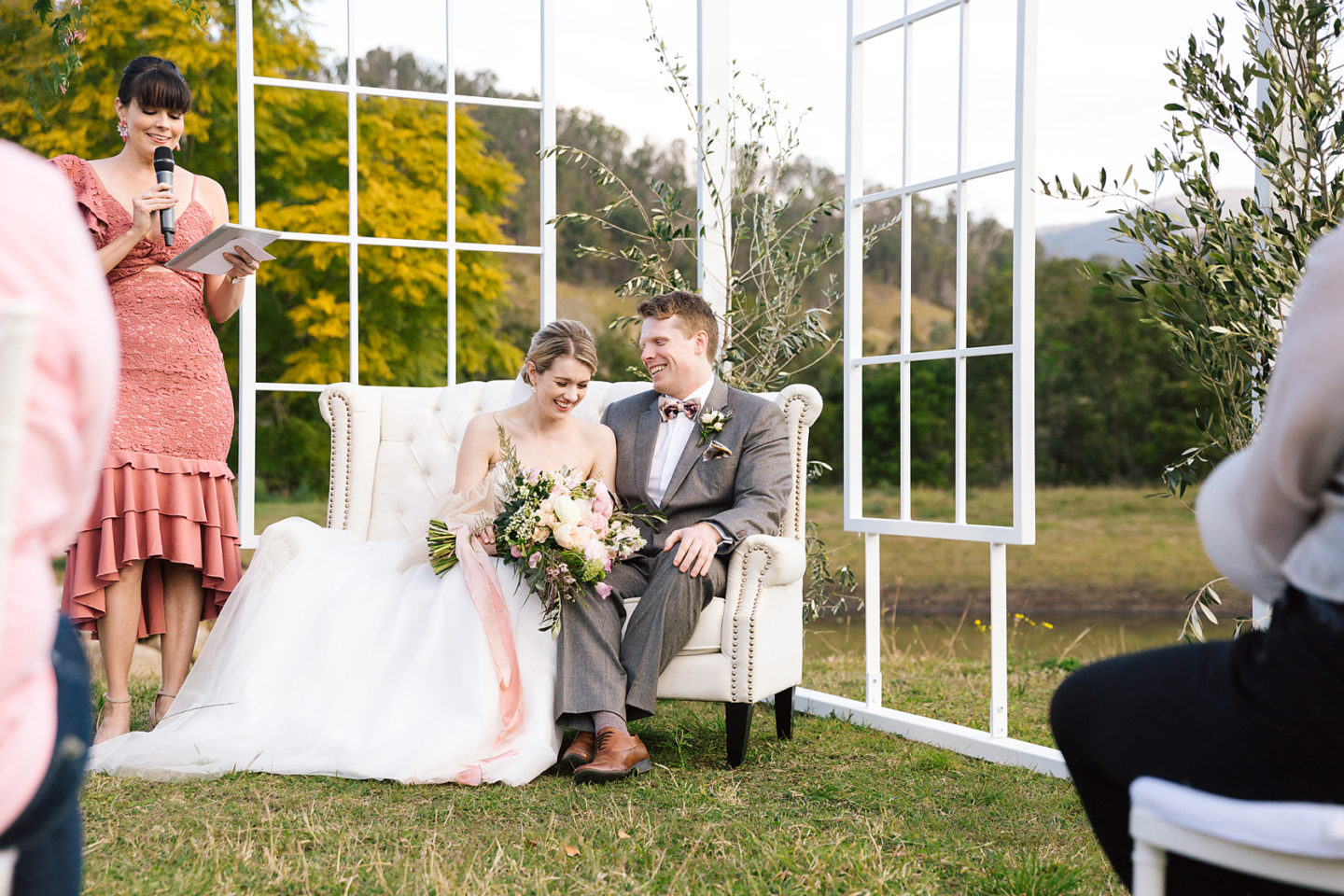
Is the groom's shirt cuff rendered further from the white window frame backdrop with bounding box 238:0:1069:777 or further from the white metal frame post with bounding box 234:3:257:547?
the white metal frame post with bounding box 234:3:257:547

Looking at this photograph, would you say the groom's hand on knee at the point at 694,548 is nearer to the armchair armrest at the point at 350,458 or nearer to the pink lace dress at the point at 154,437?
the armchair armrest at the point at 350,458

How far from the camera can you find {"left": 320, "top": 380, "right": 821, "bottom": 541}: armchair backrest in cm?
389

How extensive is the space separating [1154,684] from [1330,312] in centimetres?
45

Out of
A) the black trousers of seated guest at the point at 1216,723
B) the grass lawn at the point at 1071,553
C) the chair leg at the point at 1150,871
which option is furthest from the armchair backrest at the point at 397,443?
the grass lawn at the point at 1071,553

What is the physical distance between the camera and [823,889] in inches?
85.7

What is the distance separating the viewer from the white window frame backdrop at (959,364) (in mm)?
3283

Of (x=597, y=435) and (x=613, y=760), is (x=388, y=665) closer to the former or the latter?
(x=613, y=760)

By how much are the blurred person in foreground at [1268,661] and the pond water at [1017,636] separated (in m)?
3.29

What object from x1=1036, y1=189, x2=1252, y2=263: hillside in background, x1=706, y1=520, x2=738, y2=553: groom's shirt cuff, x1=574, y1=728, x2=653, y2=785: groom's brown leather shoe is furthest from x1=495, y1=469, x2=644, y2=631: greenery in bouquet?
x1=1036, y1=189, x2=1252, y2=263: hillside in background

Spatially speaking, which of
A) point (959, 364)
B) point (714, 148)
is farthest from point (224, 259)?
point (959, 364)

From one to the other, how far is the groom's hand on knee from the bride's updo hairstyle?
595 mm

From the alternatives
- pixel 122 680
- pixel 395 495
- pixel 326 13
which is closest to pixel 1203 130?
pixel 395 495

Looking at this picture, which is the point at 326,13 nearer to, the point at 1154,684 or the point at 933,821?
the point at 933,821

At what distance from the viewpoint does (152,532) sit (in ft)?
11.0
